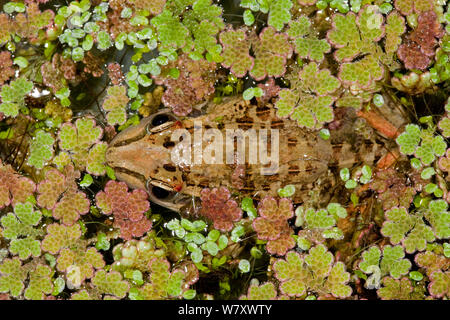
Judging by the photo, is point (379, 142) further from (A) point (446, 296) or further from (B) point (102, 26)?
(B) point (102, 26)

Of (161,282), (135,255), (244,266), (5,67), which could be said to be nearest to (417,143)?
(244,266)

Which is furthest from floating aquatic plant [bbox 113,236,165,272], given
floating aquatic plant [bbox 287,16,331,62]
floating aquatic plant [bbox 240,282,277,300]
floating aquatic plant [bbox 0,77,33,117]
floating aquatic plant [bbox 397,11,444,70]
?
floating aquatic plant [bbox 397,11,444,70]

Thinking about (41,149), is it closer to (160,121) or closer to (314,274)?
(160,121)

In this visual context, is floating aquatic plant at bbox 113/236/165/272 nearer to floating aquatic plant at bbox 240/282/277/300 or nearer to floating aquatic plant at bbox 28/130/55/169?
floating aquatic plant at bbox 240/282/277/300

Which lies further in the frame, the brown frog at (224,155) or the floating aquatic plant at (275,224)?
the floating aquatic plant at (275,224)

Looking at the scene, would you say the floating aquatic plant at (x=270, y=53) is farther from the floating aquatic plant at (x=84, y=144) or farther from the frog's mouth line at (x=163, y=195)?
the floating aquatic plant at (x=84, y=144)

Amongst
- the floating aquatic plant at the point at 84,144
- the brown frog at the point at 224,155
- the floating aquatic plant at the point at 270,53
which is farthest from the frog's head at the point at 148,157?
the floating aquatic plant at the point at 270,53

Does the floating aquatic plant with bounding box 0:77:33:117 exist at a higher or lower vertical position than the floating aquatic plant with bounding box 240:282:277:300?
higher
